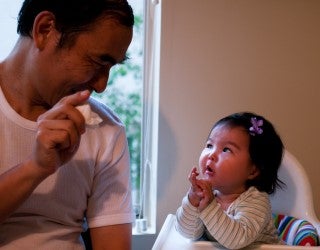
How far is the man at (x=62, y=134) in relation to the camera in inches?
30.0

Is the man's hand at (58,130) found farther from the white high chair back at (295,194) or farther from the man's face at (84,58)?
the white high chair back at (295,194)

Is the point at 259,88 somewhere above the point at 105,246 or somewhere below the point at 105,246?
above

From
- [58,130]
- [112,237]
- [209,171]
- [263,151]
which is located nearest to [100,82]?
[58,130]

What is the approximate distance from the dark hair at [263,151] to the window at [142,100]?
38 centimetres

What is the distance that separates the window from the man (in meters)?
0.56

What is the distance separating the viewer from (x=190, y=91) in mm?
1490

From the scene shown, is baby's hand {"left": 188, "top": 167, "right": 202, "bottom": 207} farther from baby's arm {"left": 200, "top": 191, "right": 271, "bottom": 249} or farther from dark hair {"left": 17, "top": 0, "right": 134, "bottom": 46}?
dark hair {"left": 17, "top": 0, "right": 134, "bottom": 46}

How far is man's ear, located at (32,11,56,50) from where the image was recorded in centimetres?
82

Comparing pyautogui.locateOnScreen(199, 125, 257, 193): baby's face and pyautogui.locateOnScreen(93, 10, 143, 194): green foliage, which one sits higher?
pyautogui.locateOnScreen(93, 10, 143, 194): green foliage

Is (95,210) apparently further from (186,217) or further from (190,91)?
(190,91)

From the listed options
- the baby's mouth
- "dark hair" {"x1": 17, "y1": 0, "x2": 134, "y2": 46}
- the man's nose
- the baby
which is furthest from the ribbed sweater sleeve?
"dark hair" {"x1": 17, "y1": 0, "x2": 134, "y2": 46}

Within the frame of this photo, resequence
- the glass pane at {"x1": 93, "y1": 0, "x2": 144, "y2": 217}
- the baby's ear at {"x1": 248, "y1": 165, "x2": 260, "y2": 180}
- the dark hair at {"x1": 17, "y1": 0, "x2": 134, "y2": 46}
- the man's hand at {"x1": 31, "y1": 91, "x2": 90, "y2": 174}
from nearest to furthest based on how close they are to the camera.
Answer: the man's hand at {"x1": 31, "y1": 91, "x2": 90, "y2": 174} < the dark hair at {"x1": 17, "y1": 0, "x2": 134, "y2": 46} < the baby's ear at {"x1": 248, "y1": 165, "x2": 260, "y2": 180} < the glass pane at {"x1": 93, "y1": 0, "x2": 144, "y2": 217}

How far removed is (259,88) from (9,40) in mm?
956

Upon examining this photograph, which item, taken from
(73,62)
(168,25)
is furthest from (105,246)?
(168,25)
